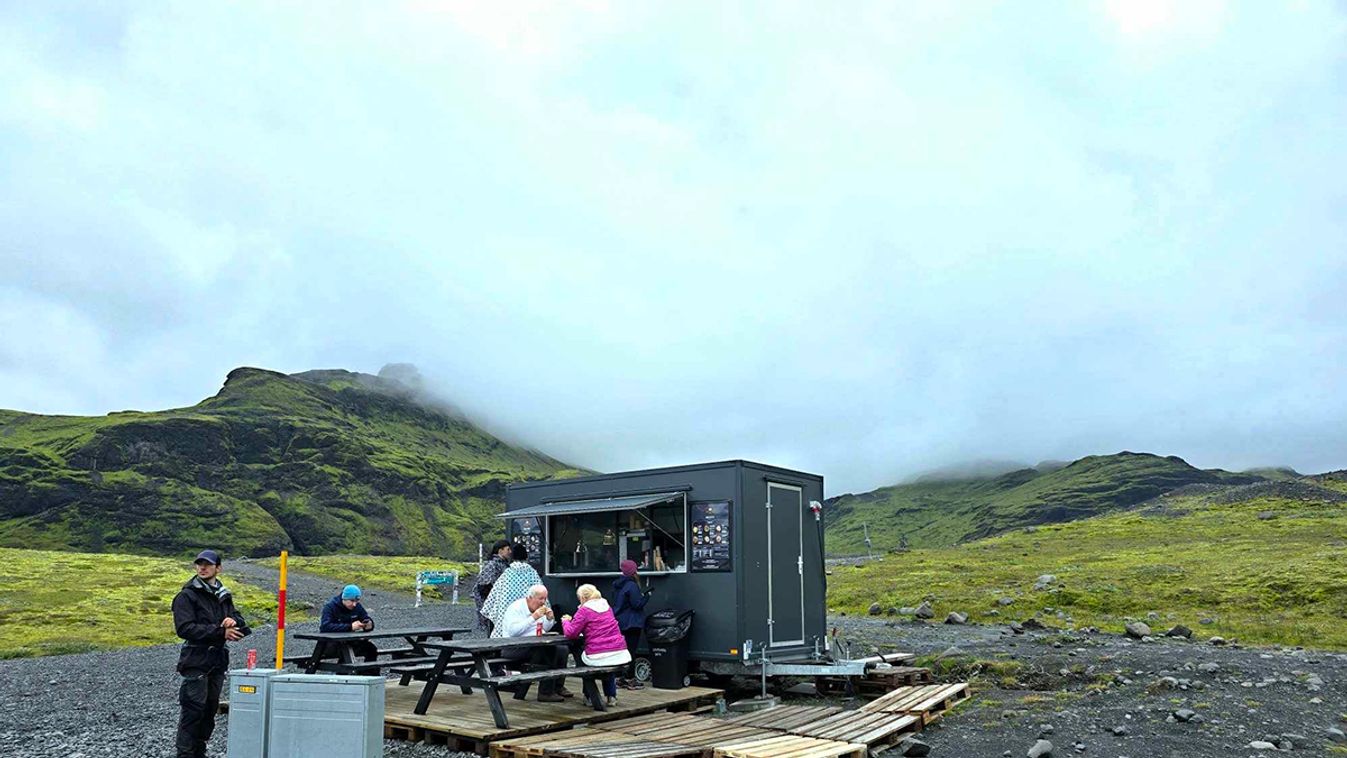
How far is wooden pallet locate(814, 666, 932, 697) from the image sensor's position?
1380cm

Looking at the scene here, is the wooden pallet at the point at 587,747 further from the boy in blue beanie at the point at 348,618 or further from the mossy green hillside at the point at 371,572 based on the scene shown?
the mossy green hillside at the point at 371,572

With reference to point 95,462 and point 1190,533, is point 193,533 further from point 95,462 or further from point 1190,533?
point 1190,533

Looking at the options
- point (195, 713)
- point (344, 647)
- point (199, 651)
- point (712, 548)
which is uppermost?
point (712, 548)

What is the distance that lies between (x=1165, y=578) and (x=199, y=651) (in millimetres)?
30066

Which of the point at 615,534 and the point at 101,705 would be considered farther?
the point at 615,534

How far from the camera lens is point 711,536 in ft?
43.5

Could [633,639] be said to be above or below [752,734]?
above

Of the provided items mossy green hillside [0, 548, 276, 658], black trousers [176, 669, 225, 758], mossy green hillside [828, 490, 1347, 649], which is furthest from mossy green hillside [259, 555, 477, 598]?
black trousers [176, 669, 225, 758]

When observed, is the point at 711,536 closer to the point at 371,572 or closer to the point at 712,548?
the point at 712,548

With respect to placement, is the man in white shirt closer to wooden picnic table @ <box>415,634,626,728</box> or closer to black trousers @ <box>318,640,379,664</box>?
wooden picnic table @ <box>415,634,626,728</box>

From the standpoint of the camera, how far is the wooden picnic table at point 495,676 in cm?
1012

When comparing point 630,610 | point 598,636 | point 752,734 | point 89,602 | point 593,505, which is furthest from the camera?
point 89,602

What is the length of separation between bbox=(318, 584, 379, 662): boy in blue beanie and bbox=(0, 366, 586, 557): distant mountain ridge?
112871 millimetres

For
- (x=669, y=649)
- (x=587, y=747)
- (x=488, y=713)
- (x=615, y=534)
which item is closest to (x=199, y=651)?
(x=488, y=713)
